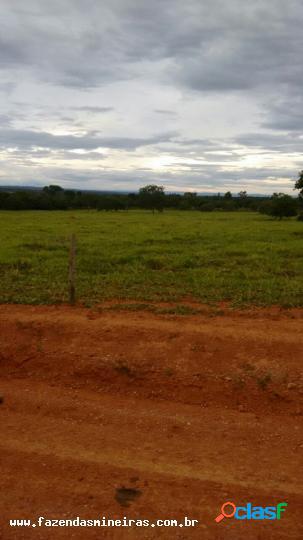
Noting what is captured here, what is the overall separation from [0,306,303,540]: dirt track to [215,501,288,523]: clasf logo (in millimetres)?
59

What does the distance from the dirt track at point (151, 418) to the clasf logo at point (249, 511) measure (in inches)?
2.3

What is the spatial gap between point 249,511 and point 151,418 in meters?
1.81

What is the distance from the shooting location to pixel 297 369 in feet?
20.3

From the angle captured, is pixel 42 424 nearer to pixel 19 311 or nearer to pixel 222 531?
pixel 222 531

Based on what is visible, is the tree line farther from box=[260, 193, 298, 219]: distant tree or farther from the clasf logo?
the clasf logo

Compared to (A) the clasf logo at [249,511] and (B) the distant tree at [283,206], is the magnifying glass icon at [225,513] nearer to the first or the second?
(A) the clasf logo at [249,511]

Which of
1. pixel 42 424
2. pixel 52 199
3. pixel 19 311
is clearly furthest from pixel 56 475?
pixel 52 199

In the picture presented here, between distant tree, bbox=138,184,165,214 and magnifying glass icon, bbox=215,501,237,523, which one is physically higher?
distant tree, bbox=138,184,165,214

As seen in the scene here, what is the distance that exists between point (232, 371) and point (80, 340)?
8.38ft

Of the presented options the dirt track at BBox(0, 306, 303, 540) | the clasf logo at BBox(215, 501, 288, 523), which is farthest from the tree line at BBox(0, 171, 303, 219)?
the clasf logo at BBox(215, 501, 288, 523)

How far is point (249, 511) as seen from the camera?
12.2 feet

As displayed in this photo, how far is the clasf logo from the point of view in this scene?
144 inches

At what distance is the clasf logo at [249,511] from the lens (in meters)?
3.66

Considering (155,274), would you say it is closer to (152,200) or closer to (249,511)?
(249,511)
